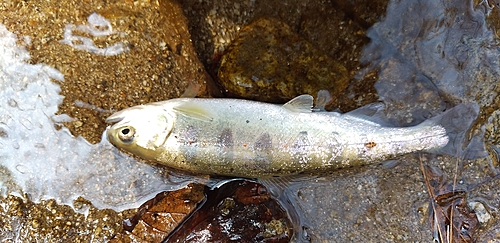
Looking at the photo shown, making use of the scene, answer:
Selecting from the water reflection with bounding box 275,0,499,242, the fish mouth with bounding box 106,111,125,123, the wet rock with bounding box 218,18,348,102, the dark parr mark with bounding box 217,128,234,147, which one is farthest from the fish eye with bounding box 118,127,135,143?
the water reflection with bounding box 275,0,499,242

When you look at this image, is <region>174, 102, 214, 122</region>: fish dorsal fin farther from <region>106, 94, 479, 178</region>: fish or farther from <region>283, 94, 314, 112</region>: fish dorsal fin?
<region>283, 94, 314, 112</region>: fish dorsal fin

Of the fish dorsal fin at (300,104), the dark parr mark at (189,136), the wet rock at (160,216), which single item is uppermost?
the fish dorsal fin at (300,104)

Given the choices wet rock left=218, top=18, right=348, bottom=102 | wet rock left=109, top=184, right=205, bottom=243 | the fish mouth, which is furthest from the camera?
wet rock left=218, top=18, right=348, bottom=102

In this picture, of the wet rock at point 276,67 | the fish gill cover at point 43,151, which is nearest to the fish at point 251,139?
the fish gill cover at point 43,151

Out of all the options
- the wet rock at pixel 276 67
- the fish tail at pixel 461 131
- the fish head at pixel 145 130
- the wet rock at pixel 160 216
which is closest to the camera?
the fish head at pixel 145 130

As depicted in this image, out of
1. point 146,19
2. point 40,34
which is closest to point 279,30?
point 146,19

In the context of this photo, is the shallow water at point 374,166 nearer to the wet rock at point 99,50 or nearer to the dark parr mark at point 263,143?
the wet rock at point 99,50
